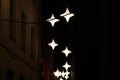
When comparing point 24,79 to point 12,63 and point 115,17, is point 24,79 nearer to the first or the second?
point 12,63

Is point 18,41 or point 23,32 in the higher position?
point 23,32

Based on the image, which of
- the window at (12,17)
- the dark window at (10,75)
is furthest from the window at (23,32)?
the dark window at (10,75)

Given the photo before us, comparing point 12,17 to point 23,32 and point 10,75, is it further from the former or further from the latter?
point 23,32

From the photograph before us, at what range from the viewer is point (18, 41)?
722 inches

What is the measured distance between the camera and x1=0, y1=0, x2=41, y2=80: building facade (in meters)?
15.2

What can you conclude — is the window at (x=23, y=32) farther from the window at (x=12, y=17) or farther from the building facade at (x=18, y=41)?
the window at (x=12, y=17)

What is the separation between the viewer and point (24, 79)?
66.2 feet

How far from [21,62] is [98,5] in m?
6.33

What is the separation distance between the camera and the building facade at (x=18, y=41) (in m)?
15.2

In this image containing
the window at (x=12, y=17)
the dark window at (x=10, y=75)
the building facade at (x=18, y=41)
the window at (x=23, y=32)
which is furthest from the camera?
the window at (x=23, y=32)

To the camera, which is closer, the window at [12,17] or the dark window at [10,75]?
the dark window at [10,75]

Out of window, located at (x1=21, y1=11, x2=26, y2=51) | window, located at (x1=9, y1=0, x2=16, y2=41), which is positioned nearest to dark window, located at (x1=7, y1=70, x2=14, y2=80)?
window, located at (x1=9, y1=0, x2=16, y2=41)

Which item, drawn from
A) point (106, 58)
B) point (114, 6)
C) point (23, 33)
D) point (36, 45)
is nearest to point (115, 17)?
point (114, 6)

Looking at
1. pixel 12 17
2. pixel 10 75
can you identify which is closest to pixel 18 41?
pixel 12 17
